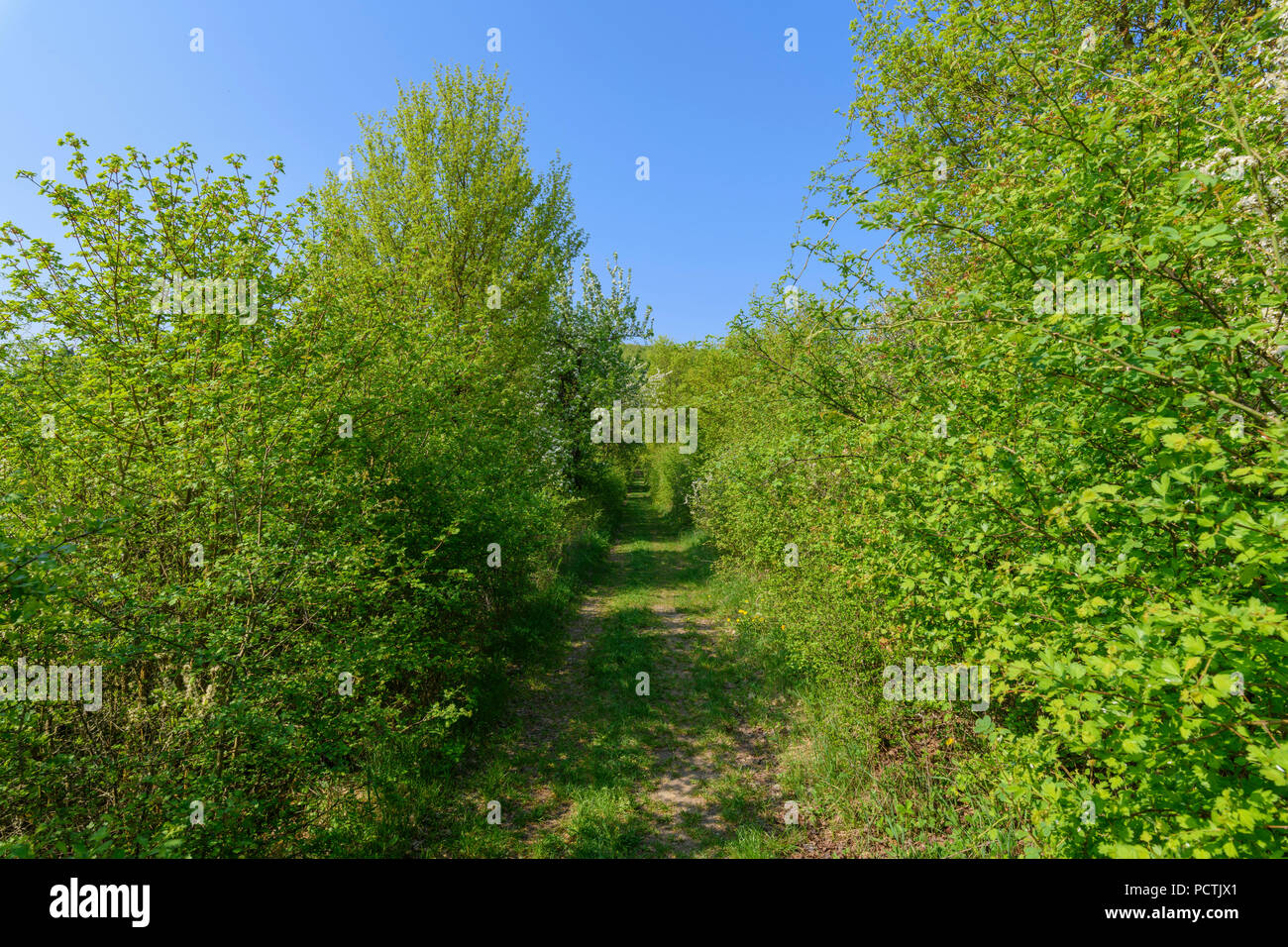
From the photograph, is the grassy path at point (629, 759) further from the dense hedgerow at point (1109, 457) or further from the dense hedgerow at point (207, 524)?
the dense hedgerow at point (1109, 457)

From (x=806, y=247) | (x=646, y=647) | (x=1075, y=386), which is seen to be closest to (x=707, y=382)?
(x=646, y=647)

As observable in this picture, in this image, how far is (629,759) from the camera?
651 centimetres

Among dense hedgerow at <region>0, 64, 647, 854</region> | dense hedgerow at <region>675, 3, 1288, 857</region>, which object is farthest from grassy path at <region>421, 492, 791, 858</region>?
dense hedgerow at <region>675, 3, 1288, 857</region>

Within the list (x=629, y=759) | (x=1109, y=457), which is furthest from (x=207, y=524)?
(x=1109, y=457)

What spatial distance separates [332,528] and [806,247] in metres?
5.57

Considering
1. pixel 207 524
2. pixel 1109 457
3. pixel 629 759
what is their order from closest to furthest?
pixel 1109 457, pixel 207 524, pixel 629 759

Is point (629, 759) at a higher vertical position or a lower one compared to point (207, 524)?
lower

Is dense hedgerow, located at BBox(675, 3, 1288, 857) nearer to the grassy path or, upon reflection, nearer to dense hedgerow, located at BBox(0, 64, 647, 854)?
the grassy path

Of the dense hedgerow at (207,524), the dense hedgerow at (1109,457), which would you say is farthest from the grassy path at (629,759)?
the dense hedgerow at (1109,457)

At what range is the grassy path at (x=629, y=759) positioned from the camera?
5.06 m

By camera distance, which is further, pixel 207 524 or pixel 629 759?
pixel 629 759

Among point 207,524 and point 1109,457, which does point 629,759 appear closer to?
point 207,524

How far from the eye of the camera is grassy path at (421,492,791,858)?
16.6ft

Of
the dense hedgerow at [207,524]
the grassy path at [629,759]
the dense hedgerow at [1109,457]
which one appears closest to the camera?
the dense hedgerow at [1109,457]
